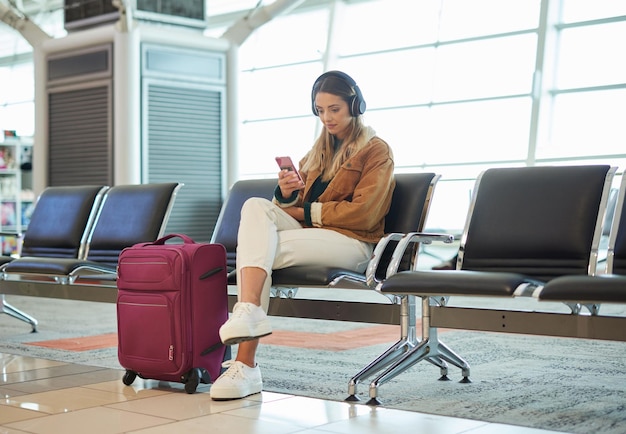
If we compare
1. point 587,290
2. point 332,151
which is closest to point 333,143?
point 332,151

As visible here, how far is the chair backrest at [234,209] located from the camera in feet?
12.7

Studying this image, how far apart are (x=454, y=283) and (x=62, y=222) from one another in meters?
2.74

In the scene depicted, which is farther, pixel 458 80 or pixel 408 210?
pixel 458 80

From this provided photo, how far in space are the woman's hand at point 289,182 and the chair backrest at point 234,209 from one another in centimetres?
56

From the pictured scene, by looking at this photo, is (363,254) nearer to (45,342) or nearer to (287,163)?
(287,163)

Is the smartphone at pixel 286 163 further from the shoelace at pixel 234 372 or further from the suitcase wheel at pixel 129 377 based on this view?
the suitcase wheel at pixel 129 377

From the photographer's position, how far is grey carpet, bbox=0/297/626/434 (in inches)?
104

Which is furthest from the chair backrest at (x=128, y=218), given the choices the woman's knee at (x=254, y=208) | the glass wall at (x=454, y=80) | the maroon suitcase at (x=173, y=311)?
the glass wall at (x=454, y=80)

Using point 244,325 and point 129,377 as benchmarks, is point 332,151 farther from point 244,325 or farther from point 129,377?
point 129,377

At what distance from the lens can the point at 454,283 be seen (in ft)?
8.52

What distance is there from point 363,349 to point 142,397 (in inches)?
56.4

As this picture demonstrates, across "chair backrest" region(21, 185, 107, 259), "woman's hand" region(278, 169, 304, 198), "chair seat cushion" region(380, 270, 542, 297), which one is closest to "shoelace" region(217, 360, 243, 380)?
"chair seat cushion" region(380, 270, 542, 297)

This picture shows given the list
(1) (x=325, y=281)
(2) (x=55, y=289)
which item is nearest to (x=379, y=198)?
(1) (x=325, y=281)

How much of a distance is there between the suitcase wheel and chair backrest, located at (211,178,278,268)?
726 mm
